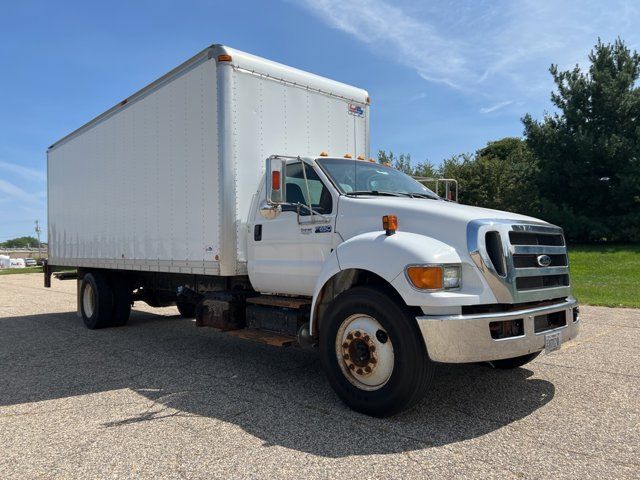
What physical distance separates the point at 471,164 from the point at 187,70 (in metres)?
26.9

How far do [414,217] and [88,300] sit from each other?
7544 millimetres

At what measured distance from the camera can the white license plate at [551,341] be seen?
4.19 metres

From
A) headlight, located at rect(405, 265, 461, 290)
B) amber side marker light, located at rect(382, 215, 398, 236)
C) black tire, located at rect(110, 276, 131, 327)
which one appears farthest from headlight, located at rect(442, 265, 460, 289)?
black tire, located at rect(110, 276, 131, 327)

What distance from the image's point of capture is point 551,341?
4242mm

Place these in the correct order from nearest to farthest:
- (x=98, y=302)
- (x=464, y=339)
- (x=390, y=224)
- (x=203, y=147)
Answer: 1. (x=464, y=339)
2. (x=390, y=224)
3. (x=203, y=147)
4. (x=98, y=302)

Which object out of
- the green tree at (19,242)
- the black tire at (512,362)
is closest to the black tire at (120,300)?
the black tire at (512,362)

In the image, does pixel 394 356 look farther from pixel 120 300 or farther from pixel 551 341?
pixel 120 300

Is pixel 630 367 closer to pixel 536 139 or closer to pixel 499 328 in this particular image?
pixel 499 328

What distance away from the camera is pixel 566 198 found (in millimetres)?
24609

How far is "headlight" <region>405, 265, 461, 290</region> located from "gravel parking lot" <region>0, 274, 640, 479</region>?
113 cm

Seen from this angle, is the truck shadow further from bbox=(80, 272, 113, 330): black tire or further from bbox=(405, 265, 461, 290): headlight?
bbox=(405, 265, 461, 290): headlight

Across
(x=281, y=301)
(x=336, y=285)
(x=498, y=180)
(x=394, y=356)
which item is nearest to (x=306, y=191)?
(x=336, y=285)

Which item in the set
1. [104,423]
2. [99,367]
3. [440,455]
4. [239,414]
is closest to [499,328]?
[440,455]

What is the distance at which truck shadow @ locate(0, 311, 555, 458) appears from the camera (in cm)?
395
